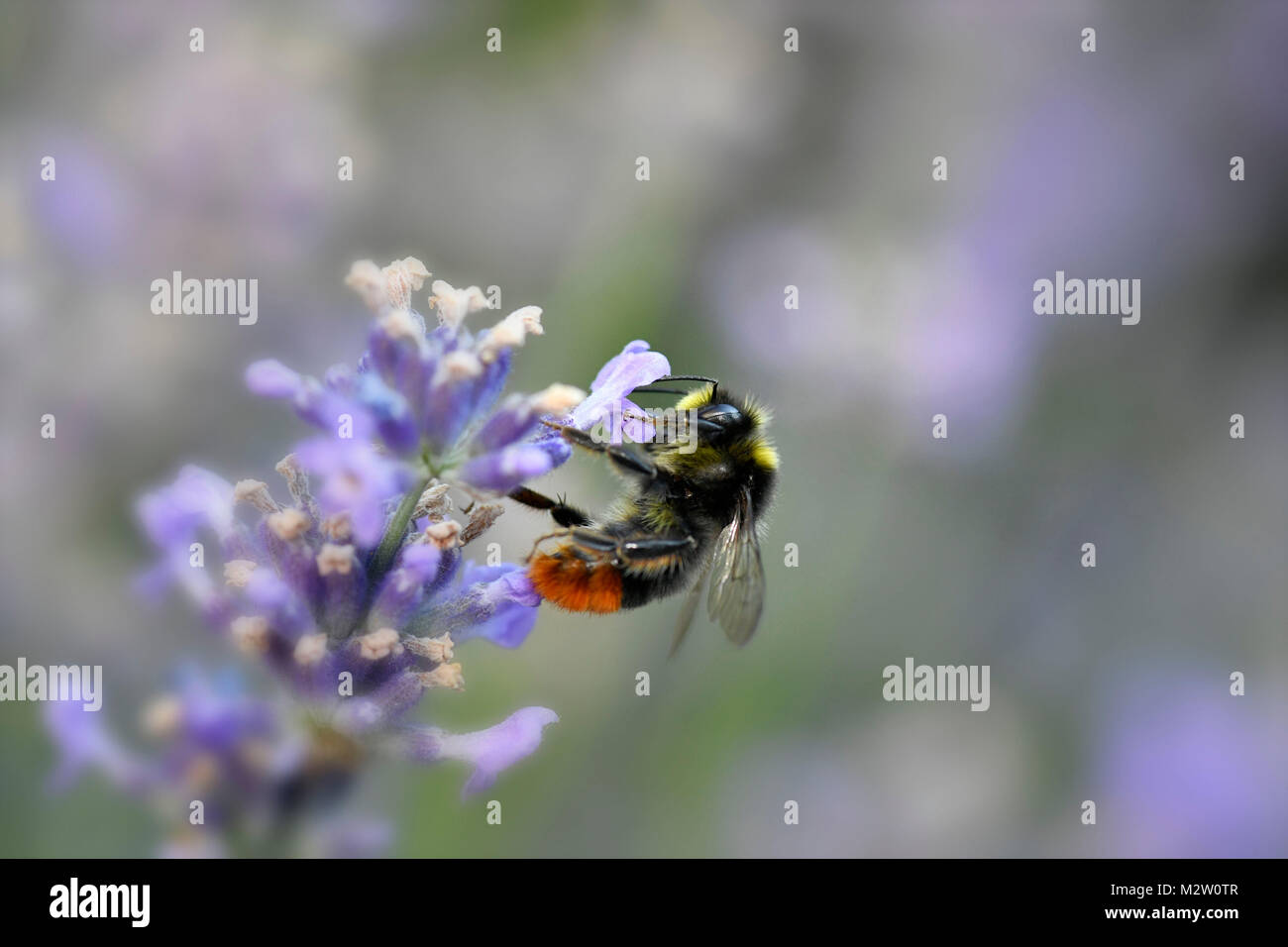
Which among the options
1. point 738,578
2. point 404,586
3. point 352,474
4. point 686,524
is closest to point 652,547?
point 686,524

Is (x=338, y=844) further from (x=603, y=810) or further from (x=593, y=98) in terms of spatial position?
(x=593, y=98)

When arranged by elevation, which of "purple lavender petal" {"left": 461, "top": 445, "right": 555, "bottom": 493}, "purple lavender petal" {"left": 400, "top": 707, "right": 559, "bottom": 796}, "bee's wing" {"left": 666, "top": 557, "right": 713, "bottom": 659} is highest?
"purple lavender petal" {"left": 461, "top": 445, "right": 555, "bottom": 493}

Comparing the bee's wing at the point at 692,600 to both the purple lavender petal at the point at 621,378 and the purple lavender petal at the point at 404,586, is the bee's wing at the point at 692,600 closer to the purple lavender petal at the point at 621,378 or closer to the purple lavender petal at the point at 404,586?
the purple lavender petal at the point at 621,378

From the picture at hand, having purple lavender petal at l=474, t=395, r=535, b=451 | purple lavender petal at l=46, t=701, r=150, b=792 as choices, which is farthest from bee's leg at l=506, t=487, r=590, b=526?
purple lavender petal at l=46, t=701, r=150, b=792

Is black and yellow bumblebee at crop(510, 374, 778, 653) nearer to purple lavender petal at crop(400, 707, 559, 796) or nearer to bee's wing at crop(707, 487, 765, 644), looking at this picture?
bee's wing at crop(707, 487, 765, 644)

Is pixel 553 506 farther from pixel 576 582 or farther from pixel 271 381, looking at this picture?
pixel 271 381
